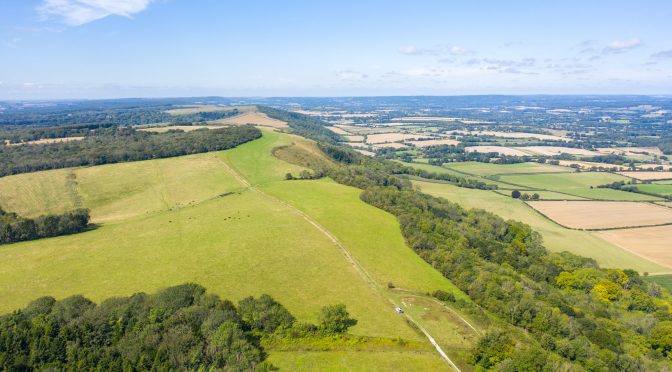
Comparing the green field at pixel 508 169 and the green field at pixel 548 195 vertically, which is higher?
the green field at pixel 508 169

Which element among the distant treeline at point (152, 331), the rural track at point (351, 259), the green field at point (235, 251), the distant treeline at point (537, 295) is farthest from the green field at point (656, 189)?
the distant treeline at point (152, 331)

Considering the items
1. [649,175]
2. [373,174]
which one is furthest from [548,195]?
[649,175]

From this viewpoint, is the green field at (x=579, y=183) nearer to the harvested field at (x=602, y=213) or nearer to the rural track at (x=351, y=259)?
the harvested field at (x=602, y=213)

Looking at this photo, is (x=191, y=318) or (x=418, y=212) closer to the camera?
(x=191, y=318)

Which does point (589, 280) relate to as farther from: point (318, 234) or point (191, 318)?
point (191, 318)

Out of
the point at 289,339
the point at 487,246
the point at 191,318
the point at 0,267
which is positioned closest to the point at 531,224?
the point at 487,246
